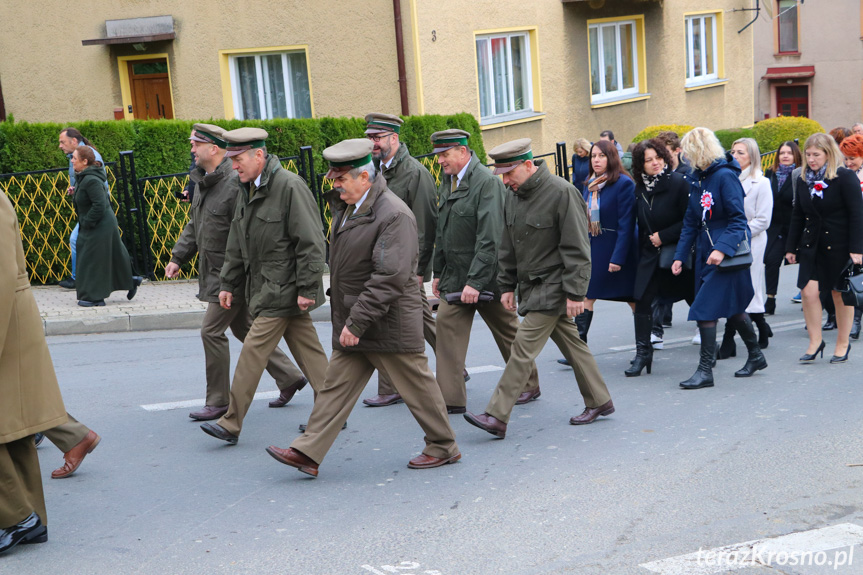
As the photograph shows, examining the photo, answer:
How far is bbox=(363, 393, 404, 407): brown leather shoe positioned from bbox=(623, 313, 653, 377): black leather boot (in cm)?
191

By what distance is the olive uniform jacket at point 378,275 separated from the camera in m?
5.41

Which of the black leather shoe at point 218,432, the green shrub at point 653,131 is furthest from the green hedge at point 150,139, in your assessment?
the black leather shoe at point 218,432

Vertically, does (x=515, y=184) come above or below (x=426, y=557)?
above

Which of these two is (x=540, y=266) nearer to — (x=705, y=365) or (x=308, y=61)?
(x=705, y=365)

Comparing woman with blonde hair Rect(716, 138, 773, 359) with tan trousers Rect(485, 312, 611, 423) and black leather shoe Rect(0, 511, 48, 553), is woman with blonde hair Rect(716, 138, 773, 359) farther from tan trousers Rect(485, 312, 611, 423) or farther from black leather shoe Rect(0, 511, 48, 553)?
black leather shoe Rect(0, 511, 48, 553)

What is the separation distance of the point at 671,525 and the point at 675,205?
3672 mm

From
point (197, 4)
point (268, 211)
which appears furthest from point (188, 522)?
point (197, 4)

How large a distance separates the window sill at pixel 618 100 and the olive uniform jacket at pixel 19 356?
1623 cm

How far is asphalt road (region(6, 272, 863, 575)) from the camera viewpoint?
4.53 meters

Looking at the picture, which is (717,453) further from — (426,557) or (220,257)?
(220,257)

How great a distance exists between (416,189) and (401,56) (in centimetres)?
949

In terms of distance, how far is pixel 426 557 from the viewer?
446 centimetres

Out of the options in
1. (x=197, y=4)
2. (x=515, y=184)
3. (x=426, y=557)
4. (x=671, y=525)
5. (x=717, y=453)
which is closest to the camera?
(x=426, y=557)

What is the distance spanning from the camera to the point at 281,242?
6.12m
